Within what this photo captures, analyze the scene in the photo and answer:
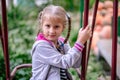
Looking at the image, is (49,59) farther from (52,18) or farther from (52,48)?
(52,18)

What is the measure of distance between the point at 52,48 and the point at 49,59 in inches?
3.0

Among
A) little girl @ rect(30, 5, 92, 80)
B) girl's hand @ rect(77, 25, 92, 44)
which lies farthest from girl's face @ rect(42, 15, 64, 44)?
girl's hand @ rect(77, 25, 92, 44)

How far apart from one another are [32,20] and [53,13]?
5.89m

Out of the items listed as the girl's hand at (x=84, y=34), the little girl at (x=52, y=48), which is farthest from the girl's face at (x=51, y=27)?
the girl's hand at (x=84, y=34)

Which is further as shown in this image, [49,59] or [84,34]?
[49,59]

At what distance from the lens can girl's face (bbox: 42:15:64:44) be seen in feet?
6.73

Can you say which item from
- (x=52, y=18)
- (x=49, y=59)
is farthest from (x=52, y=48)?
(x=52, y=18)

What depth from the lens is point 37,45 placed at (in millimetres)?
2115

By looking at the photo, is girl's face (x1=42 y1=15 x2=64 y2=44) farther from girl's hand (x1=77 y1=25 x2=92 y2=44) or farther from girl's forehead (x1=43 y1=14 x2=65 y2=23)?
girl's hand (x1=77 y1=25 x2=92 y2=44)

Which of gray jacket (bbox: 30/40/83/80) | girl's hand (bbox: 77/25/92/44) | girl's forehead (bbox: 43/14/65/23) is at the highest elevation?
girl's forehead (bbox: 43/14/65/23)

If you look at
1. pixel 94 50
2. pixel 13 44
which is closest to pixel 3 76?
pixel 13 44

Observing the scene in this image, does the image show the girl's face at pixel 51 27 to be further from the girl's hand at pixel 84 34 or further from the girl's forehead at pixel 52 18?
the girl's hand at pixel 84 34

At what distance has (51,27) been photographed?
6.75 ft

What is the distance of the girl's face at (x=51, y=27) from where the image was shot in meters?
2.05
